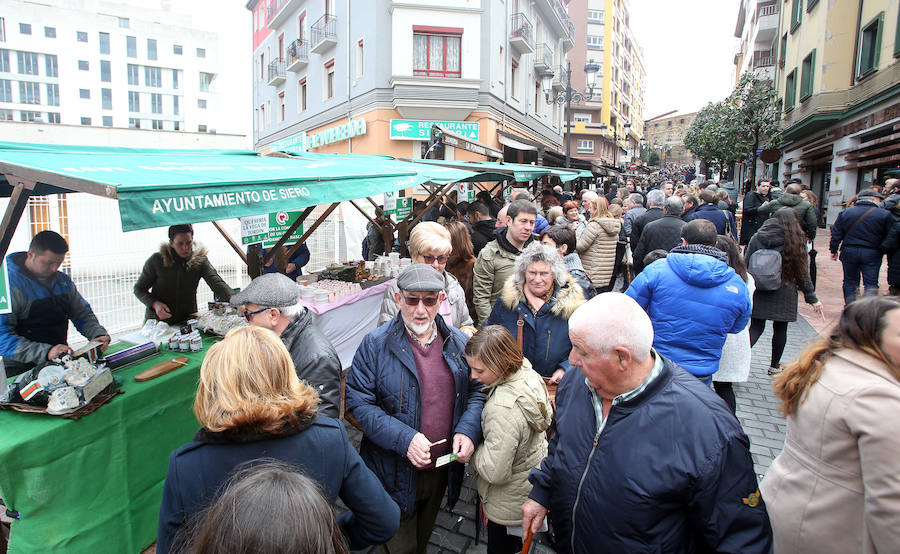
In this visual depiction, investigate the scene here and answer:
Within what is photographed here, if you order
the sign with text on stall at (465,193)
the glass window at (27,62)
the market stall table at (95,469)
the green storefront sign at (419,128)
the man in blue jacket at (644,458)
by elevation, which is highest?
the glass window at (27,62)

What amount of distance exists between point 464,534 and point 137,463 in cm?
212

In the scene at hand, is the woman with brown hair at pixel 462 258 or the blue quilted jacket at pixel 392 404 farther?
the woman with brown hair at pixel 462 258

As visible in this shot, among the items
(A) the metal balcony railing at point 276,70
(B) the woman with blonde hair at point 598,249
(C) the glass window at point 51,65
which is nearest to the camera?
(B) the woman with blonde hair at point 598,249

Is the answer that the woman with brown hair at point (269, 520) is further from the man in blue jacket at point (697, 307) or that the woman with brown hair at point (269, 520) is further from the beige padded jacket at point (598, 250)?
the beige padded jacket at point (598, 250)

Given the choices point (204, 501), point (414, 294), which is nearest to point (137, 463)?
point (204, 501)

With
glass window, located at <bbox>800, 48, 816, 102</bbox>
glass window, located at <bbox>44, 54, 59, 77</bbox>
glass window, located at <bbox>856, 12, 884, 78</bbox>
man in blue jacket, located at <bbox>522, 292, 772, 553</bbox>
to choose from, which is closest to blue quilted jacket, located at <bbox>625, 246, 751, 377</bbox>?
man in blue jacket, located at <bbox>522, 292, 772, 553</bbox>

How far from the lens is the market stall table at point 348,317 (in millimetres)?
4996

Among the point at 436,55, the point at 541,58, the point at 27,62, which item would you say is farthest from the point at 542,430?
the point at 27,62

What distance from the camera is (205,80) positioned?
279 ft

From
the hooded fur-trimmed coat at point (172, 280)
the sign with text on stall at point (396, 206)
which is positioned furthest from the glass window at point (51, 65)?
the hooded fur-trimmed coat at point (172, 280)

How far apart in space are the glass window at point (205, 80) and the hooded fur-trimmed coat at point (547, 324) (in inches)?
3844

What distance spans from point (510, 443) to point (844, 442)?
137 cm

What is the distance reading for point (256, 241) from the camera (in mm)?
4398

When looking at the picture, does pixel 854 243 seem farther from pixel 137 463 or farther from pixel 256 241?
pixel 137 463
